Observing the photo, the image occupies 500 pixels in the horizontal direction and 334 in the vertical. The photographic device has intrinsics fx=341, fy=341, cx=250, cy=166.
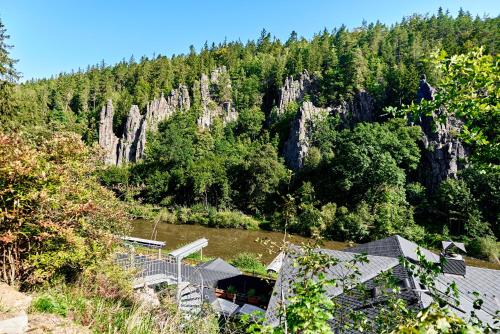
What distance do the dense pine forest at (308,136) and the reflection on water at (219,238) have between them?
77.9 inches

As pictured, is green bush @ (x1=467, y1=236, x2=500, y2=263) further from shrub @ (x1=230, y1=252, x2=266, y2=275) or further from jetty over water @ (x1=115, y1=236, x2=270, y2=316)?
jetty over water @ (x1=115, y1=236, x2=270, y2=316)

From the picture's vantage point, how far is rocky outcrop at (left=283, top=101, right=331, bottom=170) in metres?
55.8

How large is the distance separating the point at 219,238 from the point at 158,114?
157ft

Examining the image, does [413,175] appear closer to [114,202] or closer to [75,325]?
[114,202]

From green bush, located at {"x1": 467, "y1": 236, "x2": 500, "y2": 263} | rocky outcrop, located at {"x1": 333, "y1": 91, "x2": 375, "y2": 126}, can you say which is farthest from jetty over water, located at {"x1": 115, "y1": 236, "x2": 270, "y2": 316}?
rocky outcrop, located at {"x1": 333, "y1": 91, "x2": 375, "y2": 126}

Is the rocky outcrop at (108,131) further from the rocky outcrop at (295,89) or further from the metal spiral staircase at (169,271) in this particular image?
the metal spiral staircase at (169,271)

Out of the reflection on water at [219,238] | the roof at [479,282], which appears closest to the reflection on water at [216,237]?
→ the reflection on water at [219,238]

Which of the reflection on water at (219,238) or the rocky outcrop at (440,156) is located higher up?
the rocky outcrop at (440,156)

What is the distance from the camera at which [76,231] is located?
22.1 ft

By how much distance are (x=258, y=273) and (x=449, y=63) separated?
2235cm

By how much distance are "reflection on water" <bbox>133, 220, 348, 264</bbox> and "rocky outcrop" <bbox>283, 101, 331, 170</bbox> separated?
57.6ft

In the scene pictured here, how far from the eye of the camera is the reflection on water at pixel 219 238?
3162 cm

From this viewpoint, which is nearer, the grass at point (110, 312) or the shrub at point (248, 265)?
the grass at point (110, 312)

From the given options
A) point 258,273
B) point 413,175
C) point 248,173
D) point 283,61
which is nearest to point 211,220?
point 248,173
